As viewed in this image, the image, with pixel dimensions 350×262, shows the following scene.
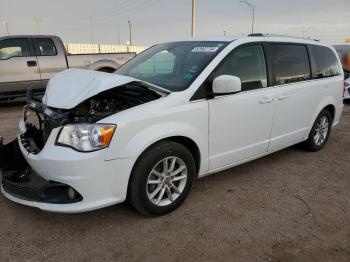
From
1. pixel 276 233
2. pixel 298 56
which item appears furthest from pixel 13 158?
pixel 298 56

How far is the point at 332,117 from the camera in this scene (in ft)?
18.3

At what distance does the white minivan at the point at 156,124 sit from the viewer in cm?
286

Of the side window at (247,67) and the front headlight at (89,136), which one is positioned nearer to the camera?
the front headlight at (89,136)

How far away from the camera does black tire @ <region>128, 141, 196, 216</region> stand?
3.03 metres

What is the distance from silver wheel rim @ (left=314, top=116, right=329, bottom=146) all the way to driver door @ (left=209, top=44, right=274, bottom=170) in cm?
148

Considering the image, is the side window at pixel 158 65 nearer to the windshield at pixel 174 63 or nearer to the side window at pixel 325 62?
the windshield at pixel 174 63

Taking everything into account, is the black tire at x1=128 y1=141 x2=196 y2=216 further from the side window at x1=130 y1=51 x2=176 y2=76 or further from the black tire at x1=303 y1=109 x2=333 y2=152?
the black tire at x1=303 y1=109 x2=333 y2=152

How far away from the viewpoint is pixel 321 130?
5.41 meters

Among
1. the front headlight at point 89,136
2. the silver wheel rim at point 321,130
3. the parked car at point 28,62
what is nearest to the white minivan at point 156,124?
the front headlight at point 89,136

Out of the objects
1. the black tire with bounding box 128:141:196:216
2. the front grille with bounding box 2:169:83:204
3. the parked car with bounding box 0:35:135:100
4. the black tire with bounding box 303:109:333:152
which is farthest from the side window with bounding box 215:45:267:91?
the parked car with bounding box 0:35:135:100

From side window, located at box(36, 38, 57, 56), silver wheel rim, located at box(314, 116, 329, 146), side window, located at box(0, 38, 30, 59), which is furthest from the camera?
side window, located at box(36, 38, 57, 56)

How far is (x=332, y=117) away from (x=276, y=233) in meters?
3.19

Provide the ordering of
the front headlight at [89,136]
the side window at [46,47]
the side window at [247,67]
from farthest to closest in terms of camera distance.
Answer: the side window at [46,47] < the side window at [247,67] < the front headlight at [89,136]

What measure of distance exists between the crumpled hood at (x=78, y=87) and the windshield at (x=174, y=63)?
56cm
